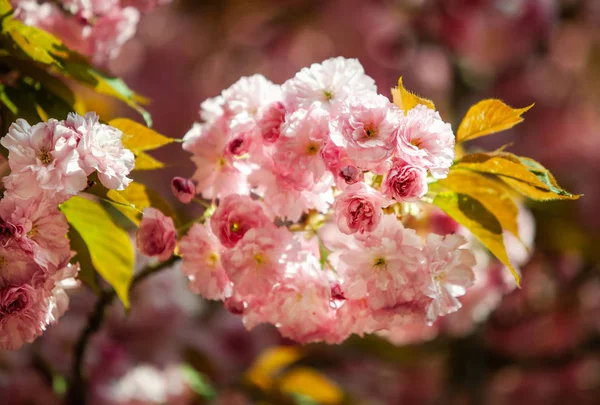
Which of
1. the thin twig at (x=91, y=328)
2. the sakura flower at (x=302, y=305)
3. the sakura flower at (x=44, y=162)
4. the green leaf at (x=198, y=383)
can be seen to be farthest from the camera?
the green leaf at (x=198, y=383)

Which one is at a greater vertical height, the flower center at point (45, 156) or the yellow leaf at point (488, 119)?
the flower center at point (45, 156)

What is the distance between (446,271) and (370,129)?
0.50 ft

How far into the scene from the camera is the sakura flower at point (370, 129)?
63 centimetres

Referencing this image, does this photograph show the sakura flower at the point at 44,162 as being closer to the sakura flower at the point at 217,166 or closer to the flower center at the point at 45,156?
the flower center at the point at 45,156

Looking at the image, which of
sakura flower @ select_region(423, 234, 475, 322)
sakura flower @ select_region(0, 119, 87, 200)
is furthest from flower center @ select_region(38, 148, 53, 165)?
sakura flower @ select_region(423, 234, 475, 322)

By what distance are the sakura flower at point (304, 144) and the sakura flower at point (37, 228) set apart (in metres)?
0.20

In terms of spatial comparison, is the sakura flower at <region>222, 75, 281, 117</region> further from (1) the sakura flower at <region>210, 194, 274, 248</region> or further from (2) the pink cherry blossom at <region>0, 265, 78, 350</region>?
(2) the pink cherry blossom at <region>0, 265, 78, 350</region>

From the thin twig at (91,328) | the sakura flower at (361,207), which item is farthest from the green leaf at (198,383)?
the sakura flower at (361,207)

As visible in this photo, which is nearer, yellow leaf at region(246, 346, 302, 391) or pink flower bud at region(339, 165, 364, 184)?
pink flower bud at region(339, 165, 364, 184)

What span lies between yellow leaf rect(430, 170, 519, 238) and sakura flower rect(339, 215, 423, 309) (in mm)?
97

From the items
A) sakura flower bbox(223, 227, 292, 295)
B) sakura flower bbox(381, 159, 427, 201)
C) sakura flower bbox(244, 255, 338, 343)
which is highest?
sakura flower bbox(381, 159, 427, 201)

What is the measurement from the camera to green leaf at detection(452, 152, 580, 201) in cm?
A: 66

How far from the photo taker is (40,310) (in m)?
0.65

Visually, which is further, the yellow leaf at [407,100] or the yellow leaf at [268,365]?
the yellow leaf at [268,365]
